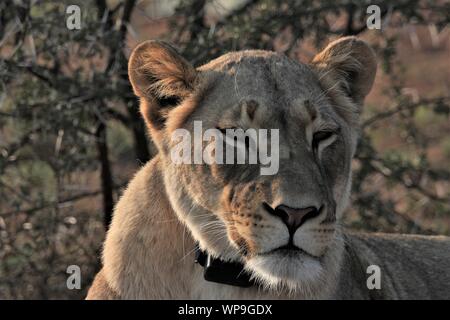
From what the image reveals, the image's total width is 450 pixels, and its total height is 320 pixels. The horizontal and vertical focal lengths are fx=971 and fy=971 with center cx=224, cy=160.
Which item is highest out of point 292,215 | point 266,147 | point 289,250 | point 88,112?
point 88,112

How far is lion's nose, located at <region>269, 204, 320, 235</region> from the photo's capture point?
10.9 ft

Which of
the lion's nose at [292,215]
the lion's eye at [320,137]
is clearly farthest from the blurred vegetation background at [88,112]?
the lion's nose at [292,215]

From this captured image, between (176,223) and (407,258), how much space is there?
1526mm

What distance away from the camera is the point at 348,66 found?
414 centimetres

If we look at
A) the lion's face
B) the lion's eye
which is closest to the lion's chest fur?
the lion's face

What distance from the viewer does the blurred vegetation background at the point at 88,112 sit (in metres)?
5.80

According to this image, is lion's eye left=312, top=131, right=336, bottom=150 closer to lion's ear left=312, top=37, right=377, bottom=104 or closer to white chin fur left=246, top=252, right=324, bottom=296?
lion's ear left=312, top=37, right=377, bottom=104

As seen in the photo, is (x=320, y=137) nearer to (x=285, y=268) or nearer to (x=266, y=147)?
(x=266, y=147)

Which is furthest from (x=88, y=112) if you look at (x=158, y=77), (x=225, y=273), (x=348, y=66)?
(x=225, y=273)

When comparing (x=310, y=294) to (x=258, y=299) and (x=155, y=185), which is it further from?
(x=155, y=185)

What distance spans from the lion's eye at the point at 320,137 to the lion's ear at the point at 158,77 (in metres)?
0.55

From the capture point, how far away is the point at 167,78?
3.87 meters

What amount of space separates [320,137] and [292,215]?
0.50 meters

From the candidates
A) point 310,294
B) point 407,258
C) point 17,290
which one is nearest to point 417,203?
point 407,258
